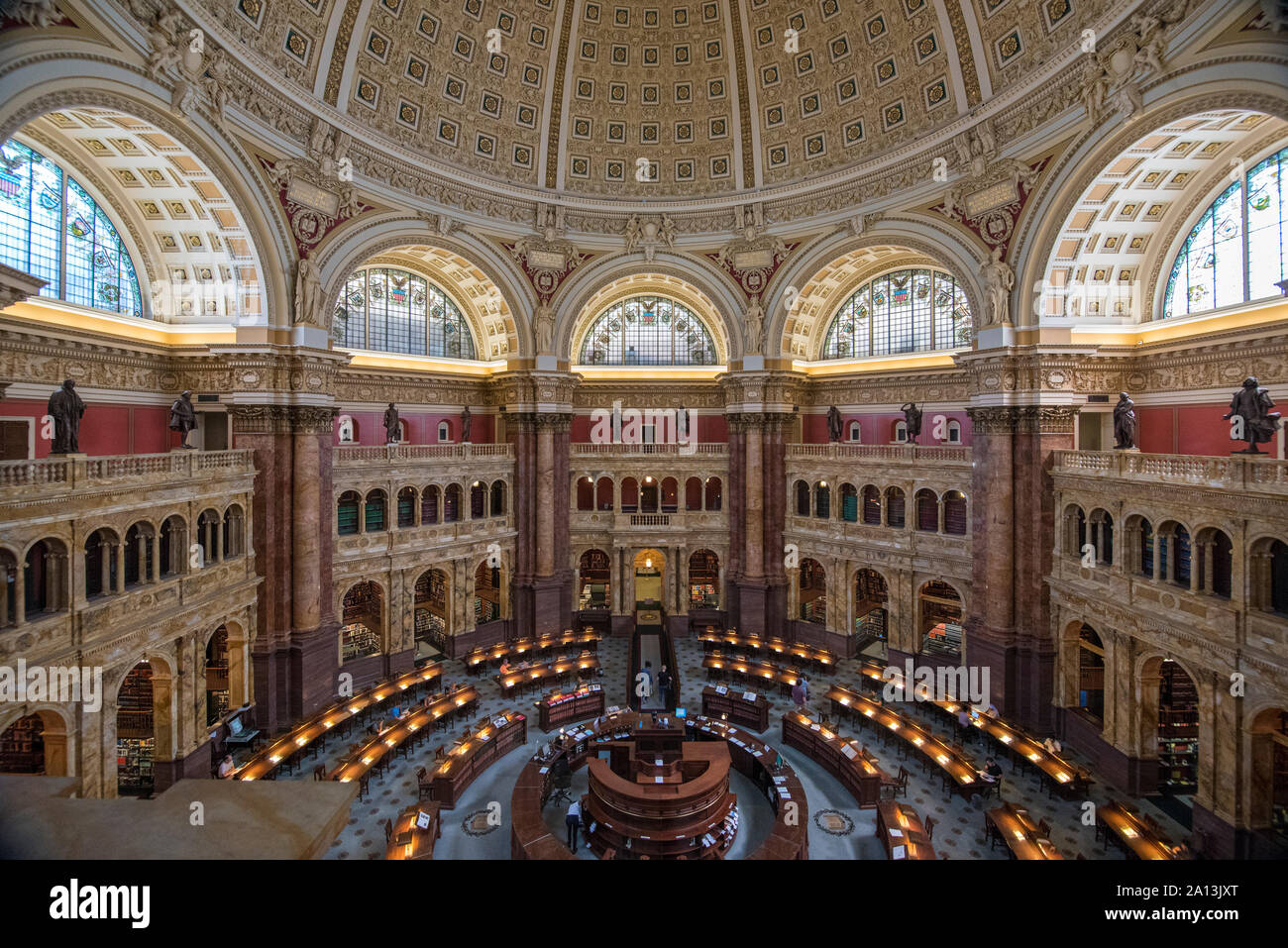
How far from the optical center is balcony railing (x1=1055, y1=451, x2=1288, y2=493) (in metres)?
13.3

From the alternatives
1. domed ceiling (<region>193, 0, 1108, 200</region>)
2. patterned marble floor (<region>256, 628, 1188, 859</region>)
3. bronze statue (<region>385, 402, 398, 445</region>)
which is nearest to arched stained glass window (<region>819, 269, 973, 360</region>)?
domed ceiling (<region>193, 0, 1108, 200</region>)

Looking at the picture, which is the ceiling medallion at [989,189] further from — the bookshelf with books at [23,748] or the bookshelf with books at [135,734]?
the bookshelf with books at [23,748]

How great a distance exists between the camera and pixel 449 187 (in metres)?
26.2

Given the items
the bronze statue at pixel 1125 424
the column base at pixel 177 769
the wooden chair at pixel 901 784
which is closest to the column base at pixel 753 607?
the wooden chair at pixel 901 784

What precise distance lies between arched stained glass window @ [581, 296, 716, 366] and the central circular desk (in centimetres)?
2129

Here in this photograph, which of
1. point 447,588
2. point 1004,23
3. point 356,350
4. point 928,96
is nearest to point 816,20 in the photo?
point 928,96

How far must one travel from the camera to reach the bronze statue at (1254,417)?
14156 mm

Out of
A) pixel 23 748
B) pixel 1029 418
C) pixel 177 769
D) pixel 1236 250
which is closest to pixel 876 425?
pixel 1029 418

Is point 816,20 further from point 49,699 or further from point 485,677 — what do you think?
point 49,699

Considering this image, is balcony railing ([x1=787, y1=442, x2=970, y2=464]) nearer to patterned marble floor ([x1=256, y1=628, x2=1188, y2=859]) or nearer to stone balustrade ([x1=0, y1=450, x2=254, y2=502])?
patterned marble floor ([x1=256, y1=628, x2=1188, y2=859])

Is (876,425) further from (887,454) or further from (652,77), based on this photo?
(652,77)

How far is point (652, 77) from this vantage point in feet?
92.4

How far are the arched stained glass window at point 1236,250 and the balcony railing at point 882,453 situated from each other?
27.2 feet

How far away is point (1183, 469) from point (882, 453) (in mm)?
11693
